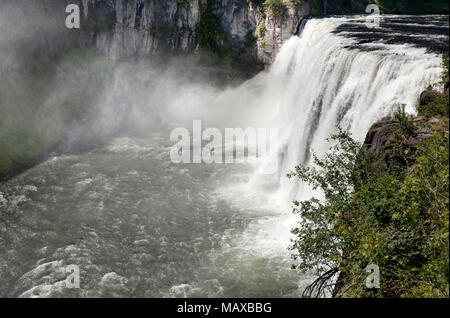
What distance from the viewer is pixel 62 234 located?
72.9 feet

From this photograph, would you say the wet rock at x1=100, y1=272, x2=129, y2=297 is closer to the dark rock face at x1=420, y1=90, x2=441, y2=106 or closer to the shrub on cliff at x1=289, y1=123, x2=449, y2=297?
the shrub on cliff at x1=289, y1=123, x2=449, y2=297

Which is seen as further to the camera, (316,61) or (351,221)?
(316,61)

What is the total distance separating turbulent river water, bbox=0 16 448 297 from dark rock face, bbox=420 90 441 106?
172 centimetres


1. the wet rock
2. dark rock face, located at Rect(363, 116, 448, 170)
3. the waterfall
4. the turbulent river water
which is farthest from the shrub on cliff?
the wet rock

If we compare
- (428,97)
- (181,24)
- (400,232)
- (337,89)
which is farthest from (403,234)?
(181,24)

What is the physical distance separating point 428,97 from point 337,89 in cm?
881

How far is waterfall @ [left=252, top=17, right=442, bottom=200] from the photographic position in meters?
18.8

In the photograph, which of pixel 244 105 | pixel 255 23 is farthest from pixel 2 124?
pixel 255 23

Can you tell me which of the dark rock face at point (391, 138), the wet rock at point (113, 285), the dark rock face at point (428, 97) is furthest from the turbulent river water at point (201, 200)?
the dark rock face at point (391, 138)

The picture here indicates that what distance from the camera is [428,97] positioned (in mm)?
15641

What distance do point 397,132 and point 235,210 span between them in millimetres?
12528

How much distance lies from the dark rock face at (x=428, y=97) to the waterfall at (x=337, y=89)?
149 centimetres
